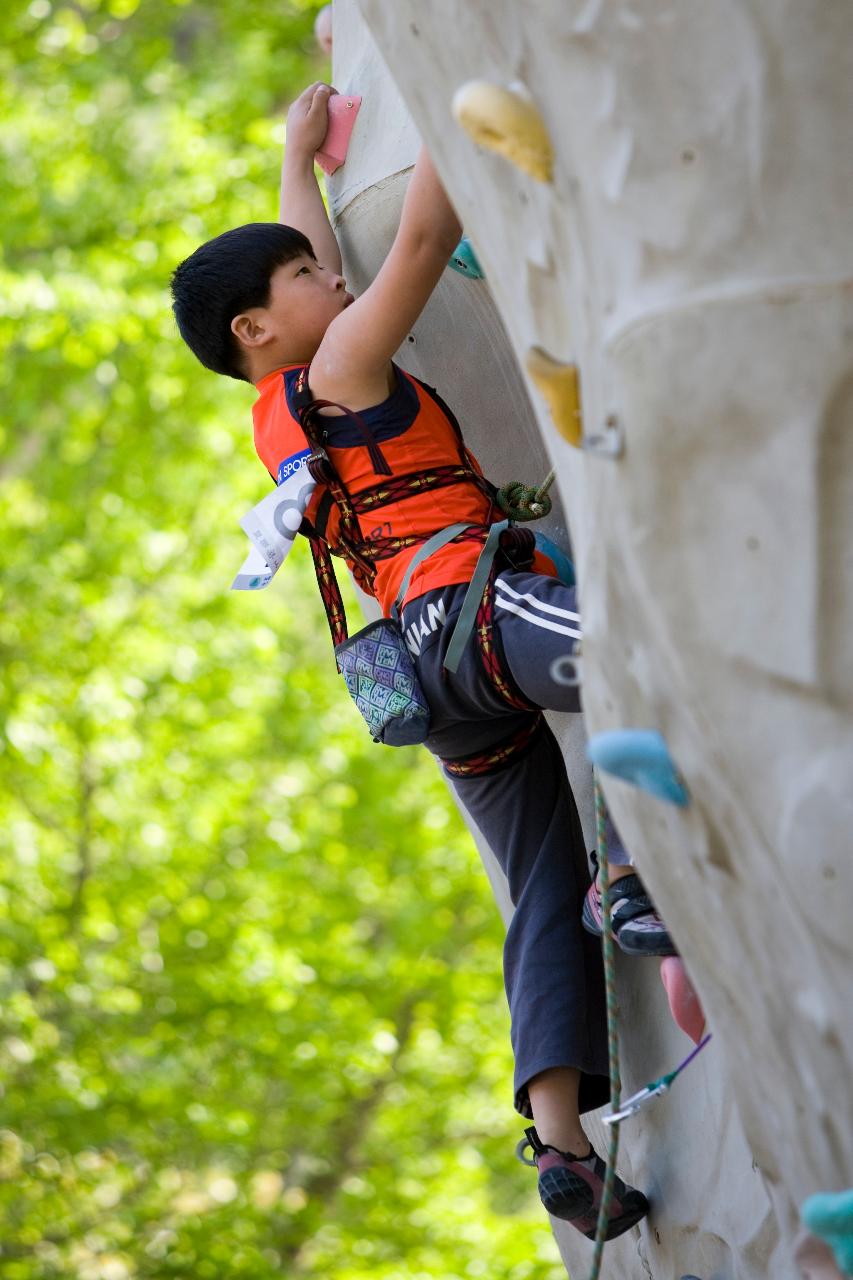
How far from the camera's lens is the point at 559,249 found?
1.69 metres

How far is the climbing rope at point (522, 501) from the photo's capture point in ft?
9.08

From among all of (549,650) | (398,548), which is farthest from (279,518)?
(549,650)

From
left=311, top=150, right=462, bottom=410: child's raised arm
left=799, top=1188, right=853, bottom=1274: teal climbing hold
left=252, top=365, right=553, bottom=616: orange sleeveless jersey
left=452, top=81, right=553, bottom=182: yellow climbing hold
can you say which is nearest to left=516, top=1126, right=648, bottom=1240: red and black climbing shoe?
left=799, top=1188, right=853, bottom=1274: teal climbing hold

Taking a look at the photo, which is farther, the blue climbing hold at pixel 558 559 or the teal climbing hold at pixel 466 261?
the teal climbing hold at pixel 466 261

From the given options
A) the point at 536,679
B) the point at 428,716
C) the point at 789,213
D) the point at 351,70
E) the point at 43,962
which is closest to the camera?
the point at 789,213

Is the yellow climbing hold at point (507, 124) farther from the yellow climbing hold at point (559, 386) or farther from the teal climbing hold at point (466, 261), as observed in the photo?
the teal climbing hold at point (466, 261)

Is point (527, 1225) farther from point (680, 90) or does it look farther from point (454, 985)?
point (680, 90)

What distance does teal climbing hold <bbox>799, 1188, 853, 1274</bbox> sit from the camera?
160 cm

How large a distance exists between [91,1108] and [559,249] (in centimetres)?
638

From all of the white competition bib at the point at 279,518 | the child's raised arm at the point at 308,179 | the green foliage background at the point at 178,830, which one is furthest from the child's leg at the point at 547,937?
the green foliage background at the point at 178,830

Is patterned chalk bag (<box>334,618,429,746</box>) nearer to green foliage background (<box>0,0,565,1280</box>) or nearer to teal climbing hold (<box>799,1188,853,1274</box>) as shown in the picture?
teal climbing hold (<box>799,1188,853,1274</box>)

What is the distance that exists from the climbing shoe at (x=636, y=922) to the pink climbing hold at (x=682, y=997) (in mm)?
53

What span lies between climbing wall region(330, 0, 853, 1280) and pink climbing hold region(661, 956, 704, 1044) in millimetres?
622

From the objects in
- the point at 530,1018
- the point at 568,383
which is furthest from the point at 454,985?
the point at 568,383
